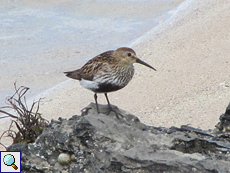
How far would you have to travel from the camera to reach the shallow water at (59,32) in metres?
8.88

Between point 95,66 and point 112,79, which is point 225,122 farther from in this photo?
point 95,66

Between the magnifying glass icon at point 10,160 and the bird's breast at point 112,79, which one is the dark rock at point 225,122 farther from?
the magnifying glass icon at point 10,160

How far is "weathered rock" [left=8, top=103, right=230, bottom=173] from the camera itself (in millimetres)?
3832

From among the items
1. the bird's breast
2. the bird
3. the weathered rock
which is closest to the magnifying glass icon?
the weathered rock

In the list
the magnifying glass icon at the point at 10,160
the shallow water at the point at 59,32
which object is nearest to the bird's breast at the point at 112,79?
the magnifying glass icon at the point at 10,160

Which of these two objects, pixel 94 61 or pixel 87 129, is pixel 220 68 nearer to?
pixel 94 61

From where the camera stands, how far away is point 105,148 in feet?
13.1

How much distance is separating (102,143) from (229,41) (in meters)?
5.72

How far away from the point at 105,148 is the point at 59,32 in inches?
273

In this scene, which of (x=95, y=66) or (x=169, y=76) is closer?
(x=95, y=66)

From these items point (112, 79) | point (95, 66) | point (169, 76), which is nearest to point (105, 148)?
point (112, 79)

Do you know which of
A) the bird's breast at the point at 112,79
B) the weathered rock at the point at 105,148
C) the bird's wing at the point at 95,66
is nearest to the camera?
the weathered rock at the point at 105,148

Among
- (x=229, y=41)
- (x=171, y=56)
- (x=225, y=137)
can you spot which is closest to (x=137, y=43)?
(x=171, y=56)

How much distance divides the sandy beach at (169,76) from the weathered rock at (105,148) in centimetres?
209
